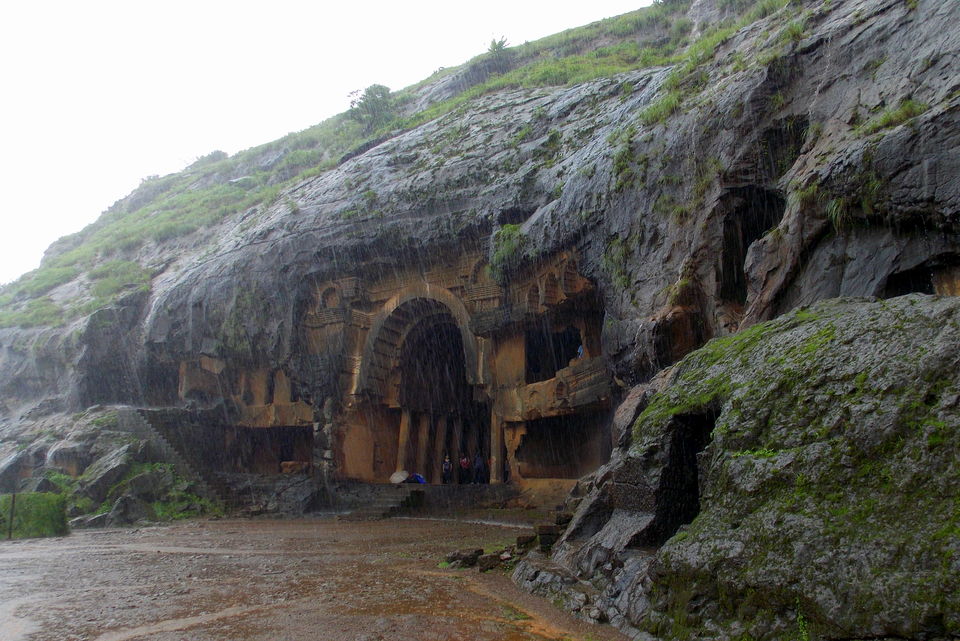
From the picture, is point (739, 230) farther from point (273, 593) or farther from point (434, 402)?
point (434, 402)

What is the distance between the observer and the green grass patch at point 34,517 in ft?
53.8

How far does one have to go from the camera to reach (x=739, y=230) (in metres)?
10.4

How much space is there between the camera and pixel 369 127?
36.9 meters

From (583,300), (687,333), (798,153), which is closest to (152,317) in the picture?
(583,300)

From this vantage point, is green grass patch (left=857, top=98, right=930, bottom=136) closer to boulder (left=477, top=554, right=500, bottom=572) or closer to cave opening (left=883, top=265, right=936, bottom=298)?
cave opening (left=883, top=265, right=936, bottom=298)

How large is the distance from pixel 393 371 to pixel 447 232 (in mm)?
5047

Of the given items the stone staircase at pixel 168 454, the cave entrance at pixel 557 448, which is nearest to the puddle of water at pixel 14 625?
the cave entrance at pixel 557 448

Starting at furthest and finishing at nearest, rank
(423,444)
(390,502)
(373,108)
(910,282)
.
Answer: (373,108) < (423,444) < (390,502) < (910,282)

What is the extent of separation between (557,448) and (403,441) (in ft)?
18.8

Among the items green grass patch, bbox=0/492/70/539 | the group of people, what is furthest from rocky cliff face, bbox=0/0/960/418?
green grass patch, bbox=0/492/70/539

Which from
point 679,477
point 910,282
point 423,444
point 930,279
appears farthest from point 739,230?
point 423,444

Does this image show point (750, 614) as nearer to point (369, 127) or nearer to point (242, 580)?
point (242, 580)

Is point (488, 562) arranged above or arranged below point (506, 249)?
below

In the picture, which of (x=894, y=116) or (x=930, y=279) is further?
(x=894, y=116)
